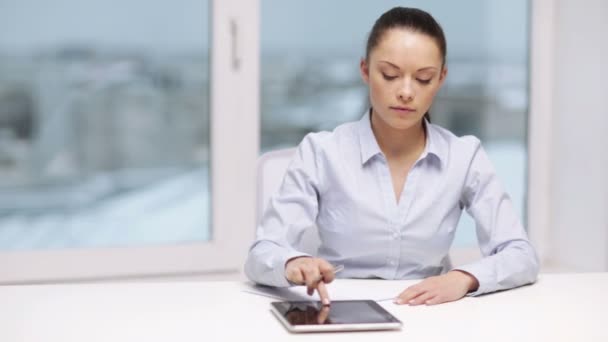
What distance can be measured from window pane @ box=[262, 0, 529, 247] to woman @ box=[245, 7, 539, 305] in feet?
3.41

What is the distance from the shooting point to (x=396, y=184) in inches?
67.1

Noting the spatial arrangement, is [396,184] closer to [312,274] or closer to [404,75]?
[404,75]

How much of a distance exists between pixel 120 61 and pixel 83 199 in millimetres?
462

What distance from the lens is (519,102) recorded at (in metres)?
3.12

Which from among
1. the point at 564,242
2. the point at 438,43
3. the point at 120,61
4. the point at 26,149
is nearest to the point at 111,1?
the point at 120,61

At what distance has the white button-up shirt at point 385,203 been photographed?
5.44 feet

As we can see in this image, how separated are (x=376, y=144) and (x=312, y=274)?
0.46 meters

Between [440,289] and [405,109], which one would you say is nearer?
[440,289]

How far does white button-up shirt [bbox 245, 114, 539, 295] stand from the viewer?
1659 mm

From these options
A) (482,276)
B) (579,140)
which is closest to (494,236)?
(482,276)

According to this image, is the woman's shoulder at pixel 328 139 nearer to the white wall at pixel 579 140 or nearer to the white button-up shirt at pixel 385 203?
the white button-up shirt at pixel 385 203

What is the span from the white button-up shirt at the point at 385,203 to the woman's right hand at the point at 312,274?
0.23m

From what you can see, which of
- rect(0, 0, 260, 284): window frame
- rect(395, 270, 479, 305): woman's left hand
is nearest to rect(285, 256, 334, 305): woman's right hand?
rect(395, 270, 479, 305): woman's left hand

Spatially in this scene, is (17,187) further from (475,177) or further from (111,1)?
(475,177)
